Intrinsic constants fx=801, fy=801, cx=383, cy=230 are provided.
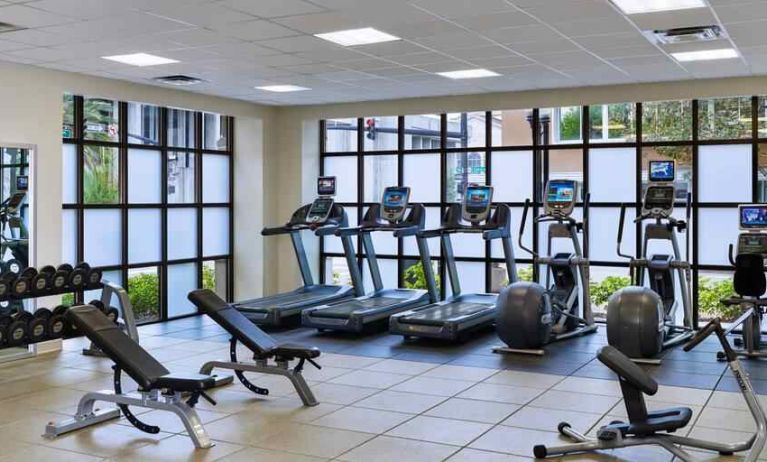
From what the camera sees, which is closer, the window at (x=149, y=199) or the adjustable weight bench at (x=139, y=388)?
the adjustable weight bench at (x=139, y=388)

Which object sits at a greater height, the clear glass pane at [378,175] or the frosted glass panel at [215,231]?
the clear glass pane at [378,175]

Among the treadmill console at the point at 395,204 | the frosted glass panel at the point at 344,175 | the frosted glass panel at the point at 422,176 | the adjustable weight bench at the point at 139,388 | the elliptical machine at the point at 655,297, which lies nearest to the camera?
the adjustable weight bench at the point at 139,388

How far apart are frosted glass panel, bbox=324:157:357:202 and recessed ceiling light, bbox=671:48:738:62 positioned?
17.5 feet

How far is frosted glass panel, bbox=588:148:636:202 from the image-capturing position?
33.5 feet

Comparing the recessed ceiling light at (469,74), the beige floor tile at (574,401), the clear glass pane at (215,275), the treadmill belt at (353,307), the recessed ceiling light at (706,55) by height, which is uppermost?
the recessed ceiling light at (469,74)

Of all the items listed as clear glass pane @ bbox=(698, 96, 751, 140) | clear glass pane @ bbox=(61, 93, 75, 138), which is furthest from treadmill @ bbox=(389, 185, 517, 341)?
clear glass pane @ bbox=(61, 93, 75, 138)

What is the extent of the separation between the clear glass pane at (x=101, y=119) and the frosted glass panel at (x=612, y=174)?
6099 mm

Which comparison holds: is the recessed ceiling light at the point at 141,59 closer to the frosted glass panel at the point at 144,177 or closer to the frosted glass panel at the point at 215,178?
the frosted glass panel at the point at 144,177

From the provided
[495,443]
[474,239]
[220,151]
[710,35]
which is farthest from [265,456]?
[220,151]

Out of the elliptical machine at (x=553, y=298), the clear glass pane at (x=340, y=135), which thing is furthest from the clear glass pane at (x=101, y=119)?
the elliptical machine at (x=553, y=298)

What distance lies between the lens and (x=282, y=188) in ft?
39.8

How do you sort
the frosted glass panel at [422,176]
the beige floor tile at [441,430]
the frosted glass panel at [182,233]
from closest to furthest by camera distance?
the beige floor tile at [441,430]
the frosted glass panel at [182,233]
the frosted glass panel at [422,176]

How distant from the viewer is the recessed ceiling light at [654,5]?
5.88m

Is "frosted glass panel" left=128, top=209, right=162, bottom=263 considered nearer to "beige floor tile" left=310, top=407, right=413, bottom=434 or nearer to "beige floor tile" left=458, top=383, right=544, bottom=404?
"beige floor tile" left=310, top=407, right=413, bottom=434
